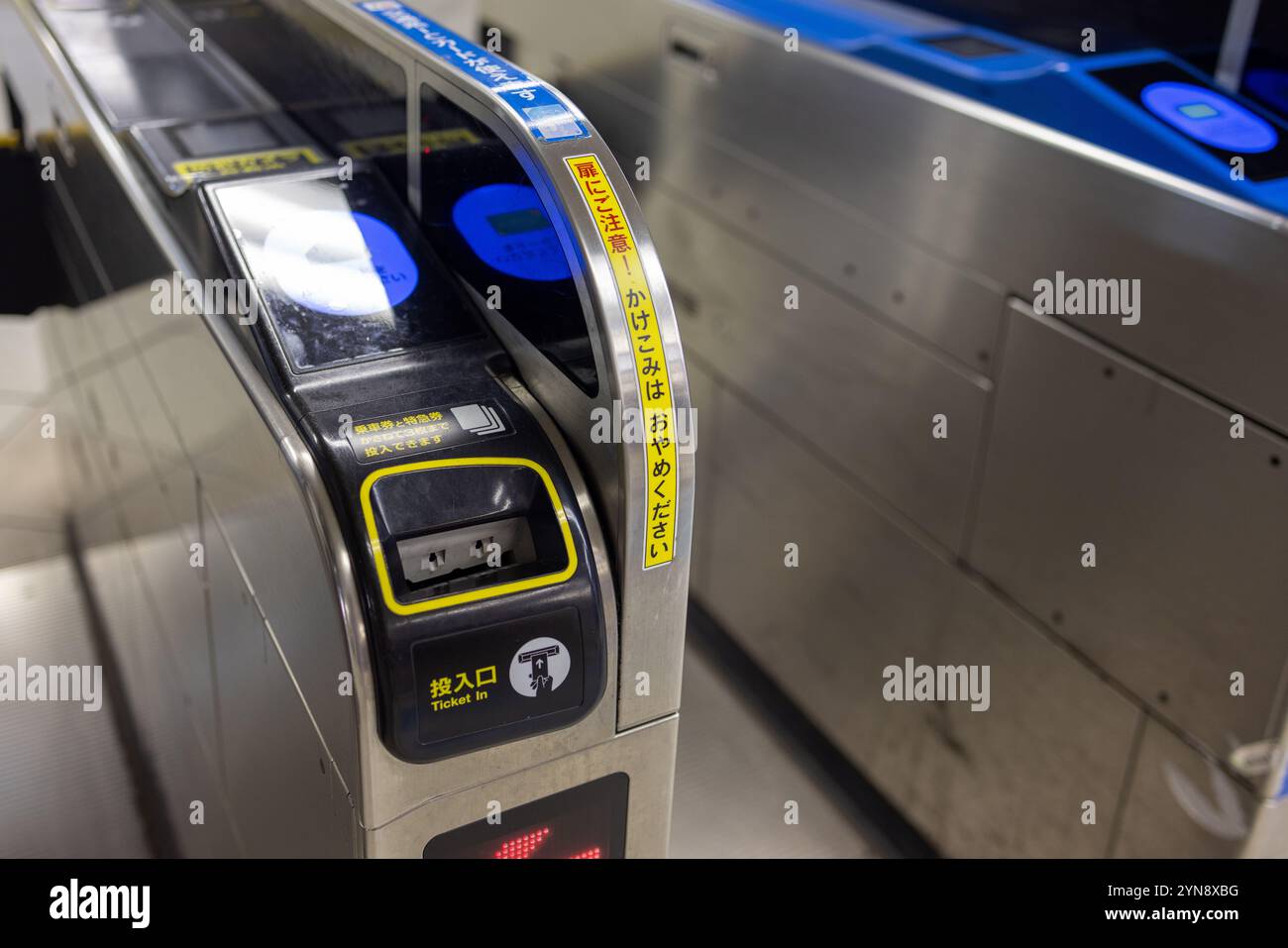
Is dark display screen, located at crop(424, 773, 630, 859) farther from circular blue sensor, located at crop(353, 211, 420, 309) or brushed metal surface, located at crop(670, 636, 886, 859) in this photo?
brushed metal surface, located at crop(670, 636, 886, 859)

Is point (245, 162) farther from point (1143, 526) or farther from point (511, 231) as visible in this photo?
point (1143, 526)

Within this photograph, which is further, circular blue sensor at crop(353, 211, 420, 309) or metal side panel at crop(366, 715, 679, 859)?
circular blue sensor at crop(353, 211, 420, 309)

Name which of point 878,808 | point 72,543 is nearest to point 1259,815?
point 878,808

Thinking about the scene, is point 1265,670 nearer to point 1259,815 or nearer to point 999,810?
point 1259,815

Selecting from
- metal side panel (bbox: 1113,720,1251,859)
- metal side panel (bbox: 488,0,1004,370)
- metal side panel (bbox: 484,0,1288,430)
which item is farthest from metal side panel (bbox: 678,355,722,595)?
metal side panel (bbox: 1113,720,1251,859)

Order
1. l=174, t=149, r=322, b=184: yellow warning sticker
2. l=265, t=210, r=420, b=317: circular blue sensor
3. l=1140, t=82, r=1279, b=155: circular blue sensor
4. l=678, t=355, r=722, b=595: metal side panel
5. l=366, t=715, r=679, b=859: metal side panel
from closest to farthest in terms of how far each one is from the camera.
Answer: l=366, t=715, r=679, b=859: metal side panel, l=265, t=210, r=420, b=317: circular blue sensor, l=174, t=149, r=322, b=184: yellow warning sticker, l=1140, t=82, r=1279, b=155: circular blue sensor, l=678, t=355, r=722, b=595: metal side panel

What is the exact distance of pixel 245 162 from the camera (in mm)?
1435

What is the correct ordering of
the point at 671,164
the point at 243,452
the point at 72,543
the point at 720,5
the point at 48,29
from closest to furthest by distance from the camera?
the point at 243,452 < the point at 48,29 < the point at 720,5 < the point at 671,164 < the point at 72,543

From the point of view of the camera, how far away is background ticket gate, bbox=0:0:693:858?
1036 millimetres

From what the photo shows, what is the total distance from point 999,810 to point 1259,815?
1.57 ft

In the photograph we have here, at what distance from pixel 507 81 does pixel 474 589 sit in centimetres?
45

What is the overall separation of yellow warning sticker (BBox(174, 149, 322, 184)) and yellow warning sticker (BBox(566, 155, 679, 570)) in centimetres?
49
